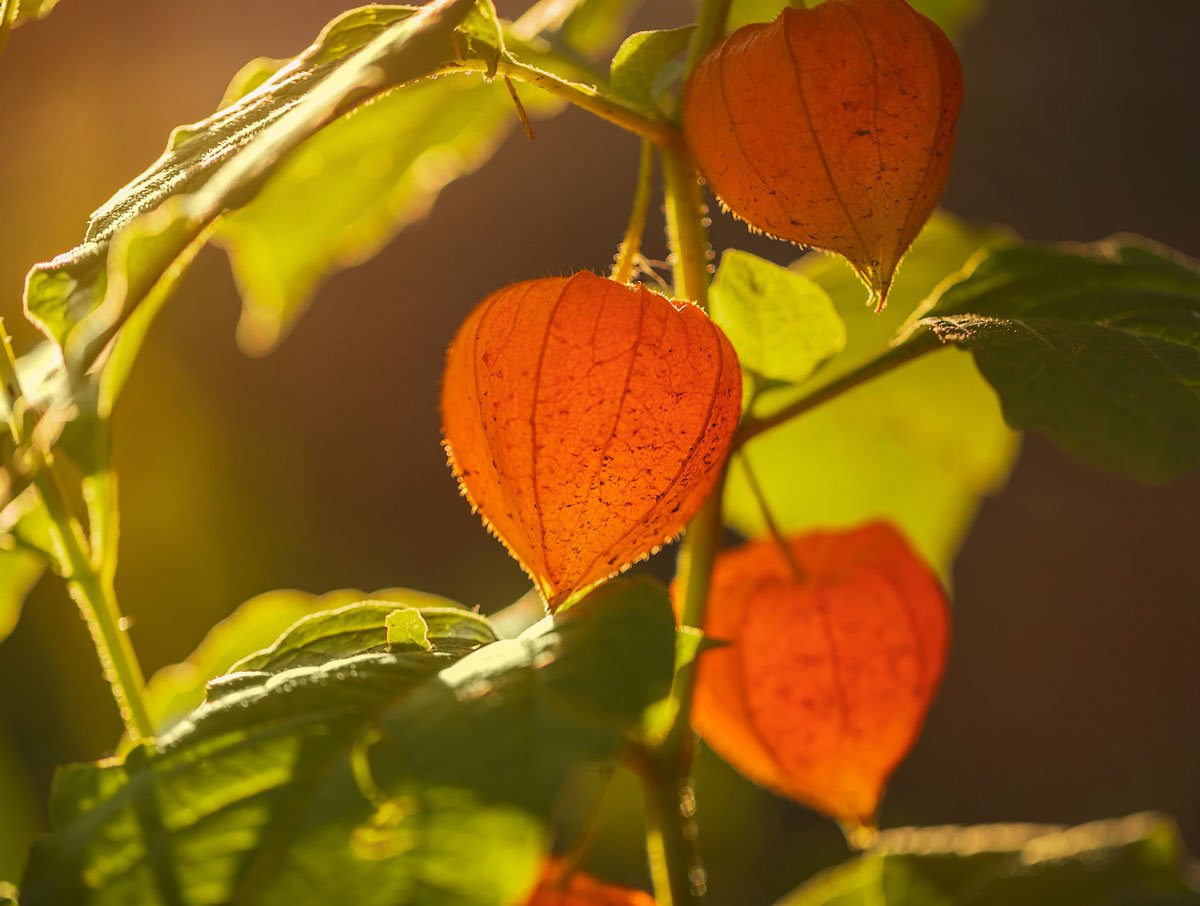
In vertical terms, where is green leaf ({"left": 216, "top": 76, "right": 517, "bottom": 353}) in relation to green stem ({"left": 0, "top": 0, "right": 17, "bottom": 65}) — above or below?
below

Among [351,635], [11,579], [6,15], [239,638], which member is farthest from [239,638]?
[6,15]

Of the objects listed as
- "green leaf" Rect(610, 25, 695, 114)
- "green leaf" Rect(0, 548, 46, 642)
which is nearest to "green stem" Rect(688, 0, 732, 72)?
"green leaf" Rect(610, 25, 695, 114)

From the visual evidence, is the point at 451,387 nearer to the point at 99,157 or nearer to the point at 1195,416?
the point at 1195,416

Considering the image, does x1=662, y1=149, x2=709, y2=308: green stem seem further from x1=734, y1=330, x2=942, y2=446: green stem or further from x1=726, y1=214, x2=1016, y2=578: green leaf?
x1=726, y1=214, x2=1016, y2=578: green leaf

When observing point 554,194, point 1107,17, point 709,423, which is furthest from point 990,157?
point 709,423

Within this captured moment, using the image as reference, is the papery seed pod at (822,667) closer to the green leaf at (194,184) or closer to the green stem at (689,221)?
the green stem at (689,221)

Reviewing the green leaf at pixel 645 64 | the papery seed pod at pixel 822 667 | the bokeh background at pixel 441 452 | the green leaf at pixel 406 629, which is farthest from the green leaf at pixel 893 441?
the bokeh background at pixel 441 452

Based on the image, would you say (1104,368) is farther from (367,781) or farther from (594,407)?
(367,781)
